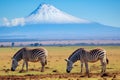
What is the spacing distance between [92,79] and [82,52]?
416cm

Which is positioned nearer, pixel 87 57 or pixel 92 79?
pixel 92 79

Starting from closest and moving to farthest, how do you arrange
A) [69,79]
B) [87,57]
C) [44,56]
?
[69,79] → [87,57] → [44,56]

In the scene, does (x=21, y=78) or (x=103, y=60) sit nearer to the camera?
(x=21, y=78)

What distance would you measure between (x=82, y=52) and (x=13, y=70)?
593cm

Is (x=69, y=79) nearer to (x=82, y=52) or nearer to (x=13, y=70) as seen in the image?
(x=82, y=52)

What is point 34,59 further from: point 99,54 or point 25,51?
point 99,54

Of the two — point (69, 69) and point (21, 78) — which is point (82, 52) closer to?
point (69, 69)

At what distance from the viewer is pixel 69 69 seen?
93.9 feet

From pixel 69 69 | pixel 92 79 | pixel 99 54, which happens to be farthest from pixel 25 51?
pixel 92 79

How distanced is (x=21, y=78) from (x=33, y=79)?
0.96 m

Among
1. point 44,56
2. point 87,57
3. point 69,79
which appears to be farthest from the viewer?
point 44,56

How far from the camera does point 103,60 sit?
28031 millimetres

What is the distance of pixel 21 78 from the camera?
24.6 meters

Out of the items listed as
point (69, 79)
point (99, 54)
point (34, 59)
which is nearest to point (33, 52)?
point (34, 59)
